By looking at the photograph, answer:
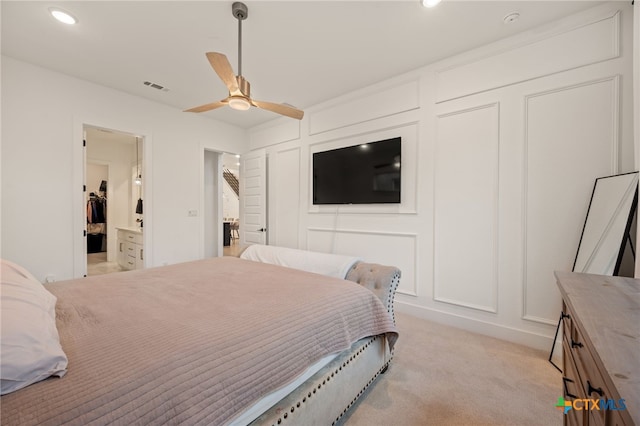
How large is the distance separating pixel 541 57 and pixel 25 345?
3582mm

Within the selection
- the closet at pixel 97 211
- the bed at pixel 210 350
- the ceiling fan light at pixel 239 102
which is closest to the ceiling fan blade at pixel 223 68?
the ceiling fan light at pixel 239 102

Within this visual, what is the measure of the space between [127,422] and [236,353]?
341mm

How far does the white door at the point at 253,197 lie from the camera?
4426mm

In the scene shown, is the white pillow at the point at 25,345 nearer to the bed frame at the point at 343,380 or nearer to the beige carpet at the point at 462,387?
the bed frame at the point at 343,380

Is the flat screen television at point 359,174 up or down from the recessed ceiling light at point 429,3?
down

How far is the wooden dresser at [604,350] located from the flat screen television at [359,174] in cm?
207

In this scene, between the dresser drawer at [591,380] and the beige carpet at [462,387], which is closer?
the dresser drawer at [591,380]

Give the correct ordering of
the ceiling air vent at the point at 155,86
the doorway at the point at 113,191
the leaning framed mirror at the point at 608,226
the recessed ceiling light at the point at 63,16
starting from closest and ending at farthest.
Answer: the leaning framed mirror at the point at 608,226, the recessed ceiling light at the point at 63,16, the ceiling air vent at the point at 155,86, the doorway at the point at 113,191

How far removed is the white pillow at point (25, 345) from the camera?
26.3 inches

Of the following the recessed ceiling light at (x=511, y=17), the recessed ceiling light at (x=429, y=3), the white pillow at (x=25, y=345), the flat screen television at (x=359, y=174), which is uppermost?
the recessed ceiling light at (x=511, y=17)

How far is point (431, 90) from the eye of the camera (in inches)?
111

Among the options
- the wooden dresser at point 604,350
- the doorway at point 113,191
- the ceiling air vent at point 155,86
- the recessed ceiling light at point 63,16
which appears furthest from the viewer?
the doorway at point 113,191

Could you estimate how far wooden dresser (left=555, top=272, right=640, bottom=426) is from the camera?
1.59 ft

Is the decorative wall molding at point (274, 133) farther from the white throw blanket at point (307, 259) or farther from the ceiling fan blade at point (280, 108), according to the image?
the white throw blanket at point (307, 259)
